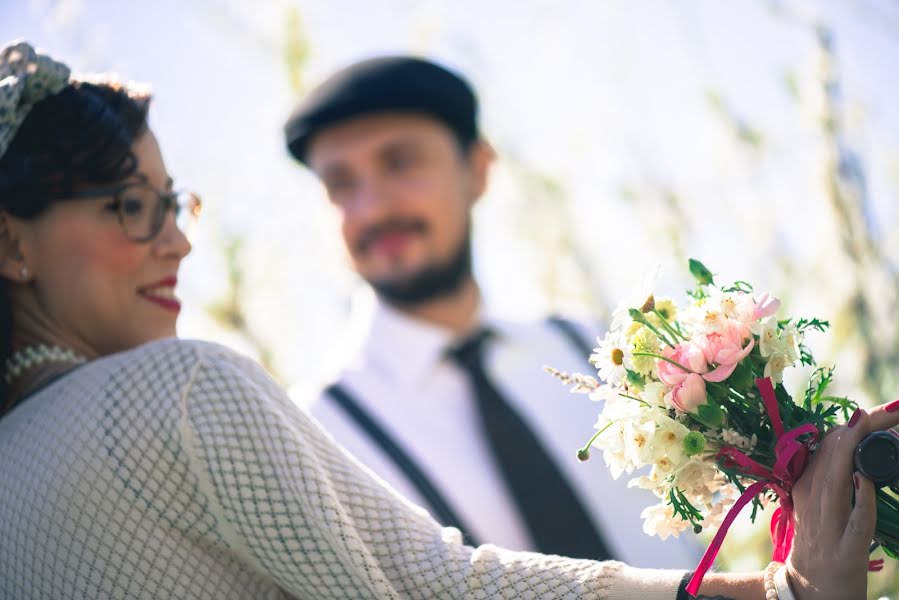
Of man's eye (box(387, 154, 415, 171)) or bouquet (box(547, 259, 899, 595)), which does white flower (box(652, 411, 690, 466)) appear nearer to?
bouquet (box(547, 259, 899, 595))

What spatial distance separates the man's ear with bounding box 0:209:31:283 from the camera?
1.99 meters

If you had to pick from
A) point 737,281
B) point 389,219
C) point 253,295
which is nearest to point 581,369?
point 389,219

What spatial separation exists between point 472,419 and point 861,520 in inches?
89.5

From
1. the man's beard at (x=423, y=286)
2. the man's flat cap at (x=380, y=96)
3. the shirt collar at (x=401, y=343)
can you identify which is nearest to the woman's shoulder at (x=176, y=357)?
the shirt collar at (x=401, y=343)

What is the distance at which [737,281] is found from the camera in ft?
5.00

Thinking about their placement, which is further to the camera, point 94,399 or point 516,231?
point 516,231

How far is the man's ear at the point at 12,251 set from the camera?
78.2 inches

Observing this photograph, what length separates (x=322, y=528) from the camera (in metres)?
1.52

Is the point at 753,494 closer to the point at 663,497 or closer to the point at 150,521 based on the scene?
the point at 663,497

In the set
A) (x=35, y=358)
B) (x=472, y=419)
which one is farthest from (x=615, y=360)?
(x=472, y=419)

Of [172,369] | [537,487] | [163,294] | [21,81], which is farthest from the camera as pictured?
[537,487]

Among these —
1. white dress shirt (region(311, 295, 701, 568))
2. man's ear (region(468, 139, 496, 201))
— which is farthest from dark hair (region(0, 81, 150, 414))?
man's ear (region(468, 139, 496, 201))

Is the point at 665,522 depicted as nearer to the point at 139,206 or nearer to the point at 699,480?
the point at 699,480

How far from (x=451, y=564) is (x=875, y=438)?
65 centimetres
